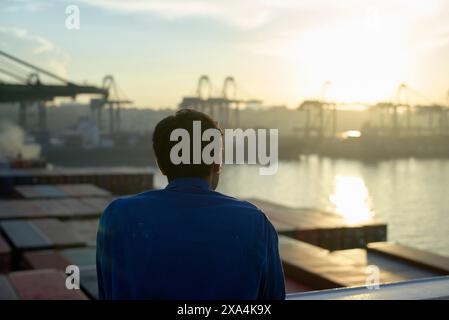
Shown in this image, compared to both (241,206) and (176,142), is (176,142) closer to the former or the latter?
(176,142)

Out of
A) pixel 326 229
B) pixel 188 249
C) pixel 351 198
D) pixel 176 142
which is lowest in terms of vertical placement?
pixel 351 198

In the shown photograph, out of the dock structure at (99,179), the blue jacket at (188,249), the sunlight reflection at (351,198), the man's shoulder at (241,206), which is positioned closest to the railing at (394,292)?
the blue jacket at (188,249)

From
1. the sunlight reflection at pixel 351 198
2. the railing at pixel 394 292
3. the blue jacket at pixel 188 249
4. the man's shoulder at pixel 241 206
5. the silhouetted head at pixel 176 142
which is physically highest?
the silhouetted head at pixel 176 142

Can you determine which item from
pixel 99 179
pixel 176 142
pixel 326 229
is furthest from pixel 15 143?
pixel 176 142

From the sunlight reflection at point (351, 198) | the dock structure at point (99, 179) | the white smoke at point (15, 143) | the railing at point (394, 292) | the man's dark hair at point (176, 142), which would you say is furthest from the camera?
the white smoke at point (15, 143)

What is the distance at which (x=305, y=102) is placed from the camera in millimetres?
142250

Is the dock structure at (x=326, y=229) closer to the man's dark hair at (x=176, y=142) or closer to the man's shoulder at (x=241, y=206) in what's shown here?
the man's dark hair at (x=176, y=142)

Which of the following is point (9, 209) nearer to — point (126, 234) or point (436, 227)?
point (126, 234)

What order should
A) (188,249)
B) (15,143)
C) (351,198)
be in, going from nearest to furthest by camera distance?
(188,249), (351,198), (15,143)

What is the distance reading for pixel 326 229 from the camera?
2069 cm

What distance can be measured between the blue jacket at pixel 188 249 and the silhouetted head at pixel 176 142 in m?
0.16

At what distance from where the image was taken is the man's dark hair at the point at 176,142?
6.66 ft

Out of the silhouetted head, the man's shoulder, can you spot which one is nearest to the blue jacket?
the man's shoulder

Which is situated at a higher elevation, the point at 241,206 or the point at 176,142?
the point at 176,142
